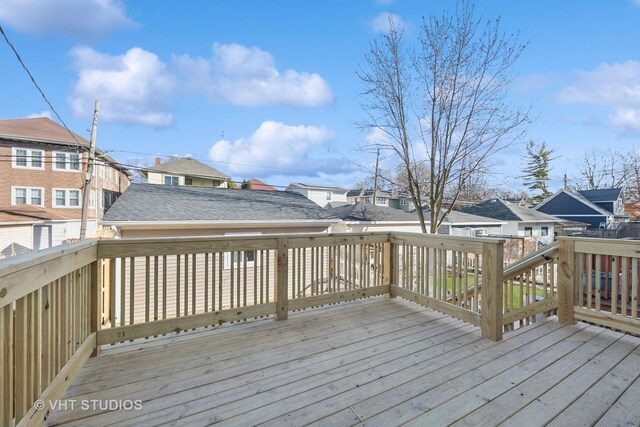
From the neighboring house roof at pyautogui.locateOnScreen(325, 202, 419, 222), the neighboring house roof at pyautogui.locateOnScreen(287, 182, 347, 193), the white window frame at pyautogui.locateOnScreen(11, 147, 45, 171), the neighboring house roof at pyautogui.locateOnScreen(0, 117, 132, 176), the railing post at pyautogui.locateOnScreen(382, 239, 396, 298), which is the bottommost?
the railing post at pyautogui.locateOnScreen(382, 239, 396, 298)

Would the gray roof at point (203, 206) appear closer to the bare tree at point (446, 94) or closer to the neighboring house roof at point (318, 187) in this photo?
the bare tree at point (446, 94)

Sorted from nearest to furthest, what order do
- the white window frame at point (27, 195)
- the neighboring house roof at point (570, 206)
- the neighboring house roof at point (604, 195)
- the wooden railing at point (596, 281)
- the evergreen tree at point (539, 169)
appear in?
the wooden railing at point (596, 281)
the white window frame at point (27, 195)
the neighboring house roof at point (604, 195)
the neighboring house roof at point (570, 206)
the evergreen tree at point (539, 169)

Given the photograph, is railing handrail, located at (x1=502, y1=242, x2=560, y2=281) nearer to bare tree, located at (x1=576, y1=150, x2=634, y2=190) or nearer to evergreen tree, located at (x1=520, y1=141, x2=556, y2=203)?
bare tree, located at (x1=576, y1=150, x2=634, y2=190)

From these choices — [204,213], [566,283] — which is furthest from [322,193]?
[566,283]

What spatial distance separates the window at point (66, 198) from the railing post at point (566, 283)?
80.6 ft

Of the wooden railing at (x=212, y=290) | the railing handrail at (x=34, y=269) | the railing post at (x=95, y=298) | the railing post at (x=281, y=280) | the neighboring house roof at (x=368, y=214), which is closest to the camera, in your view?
the railing handrail at (x=34, y=269)

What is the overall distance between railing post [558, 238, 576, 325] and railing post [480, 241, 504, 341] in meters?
1.04

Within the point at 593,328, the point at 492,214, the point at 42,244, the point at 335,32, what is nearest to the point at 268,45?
the point at 335,32

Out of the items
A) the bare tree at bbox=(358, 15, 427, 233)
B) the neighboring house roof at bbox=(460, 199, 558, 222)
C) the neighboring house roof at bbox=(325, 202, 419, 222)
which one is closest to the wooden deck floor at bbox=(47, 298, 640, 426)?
the bare tree at bbox=(358, 15, 427, 233)

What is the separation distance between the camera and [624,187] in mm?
24641

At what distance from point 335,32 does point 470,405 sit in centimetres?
944

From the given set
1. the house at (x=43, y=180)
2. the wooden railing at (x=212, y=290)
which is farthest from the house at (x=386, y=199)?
the wooden railing at (x=212, y=290)

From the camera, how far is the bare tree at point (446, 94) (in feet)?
24.4

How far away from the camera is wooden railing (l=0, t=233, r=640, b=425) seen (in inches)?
59.9
